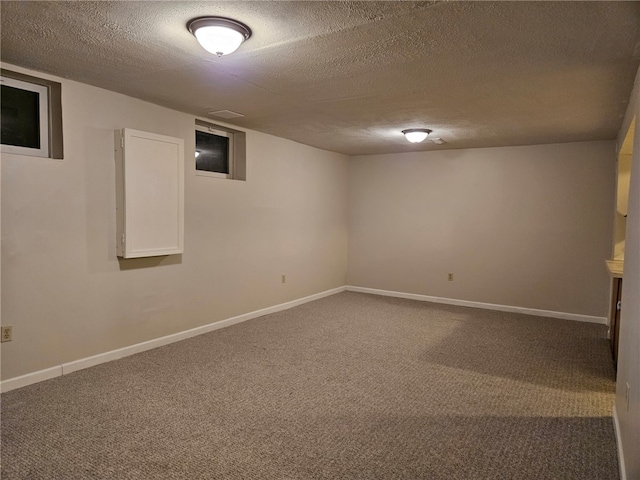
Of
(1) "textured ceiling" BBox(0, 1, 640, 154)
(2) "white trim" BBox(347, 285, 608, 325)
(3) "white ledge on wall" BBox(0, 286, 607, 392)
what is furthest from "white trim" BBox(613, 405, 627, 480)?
A: (3) "white ledge on wall" BBox(0, 286, 607, 392)

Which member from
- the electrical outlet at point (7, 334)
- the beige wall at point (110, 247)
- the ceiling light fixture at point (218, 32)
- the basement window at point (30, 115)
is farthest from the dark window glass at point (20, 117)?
the ceiling light fixture at point (218, 32)

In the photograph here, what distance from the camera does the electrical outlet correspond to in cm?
297

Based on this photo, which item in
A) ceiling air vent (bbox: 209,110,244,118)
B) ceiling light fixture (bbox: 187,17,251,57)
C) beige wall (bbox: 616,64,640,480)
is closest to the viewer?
beige wall (bbox: 616,64,640,480)

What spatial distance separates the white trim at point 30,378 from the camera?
2988mm

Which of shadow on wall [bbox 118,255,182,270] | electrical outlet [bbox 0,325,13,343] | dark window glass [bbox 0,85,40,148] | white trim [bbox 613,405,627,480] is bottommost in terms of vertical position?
white trim [bbox 613,405,627,480]

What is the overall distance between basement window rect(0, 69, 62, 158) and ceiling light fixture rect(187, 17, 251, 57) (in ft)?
5.44

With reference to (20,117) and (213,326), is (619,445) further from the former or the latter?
(20,117)

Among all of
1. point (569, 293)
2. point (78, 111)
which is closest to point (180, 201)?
point (78, 111)

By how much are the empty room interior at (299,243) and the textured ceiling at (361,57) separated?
0.07ft

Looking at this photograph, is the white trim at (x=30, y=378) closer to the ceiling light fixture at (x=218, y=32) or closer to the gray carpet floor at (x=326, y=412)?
the gray carpet floor at (x=326, y=412)

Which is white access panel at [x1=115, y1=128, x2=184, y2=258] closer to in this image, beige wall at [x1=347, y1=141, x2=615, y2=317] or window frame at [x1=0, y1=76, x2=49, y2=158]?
window frame at [x1=0, y1=76, x2=49, y2=158]

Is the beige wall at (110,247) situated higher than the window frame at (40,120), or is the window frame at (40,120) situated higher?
the window frame at (40,120)

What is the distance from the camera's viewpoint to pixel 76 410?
8.95ft

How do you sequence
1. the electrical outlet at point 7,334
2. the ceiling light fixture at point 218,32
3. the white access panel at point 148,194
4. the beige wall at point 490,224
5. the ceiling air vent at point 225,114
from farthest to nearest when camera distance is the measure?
the beige wall at point 490,224, the ceiling air vent at point 225,114, the white access panel at point 148,194, the electrical outlet at point 7,334, the ceiling light fixture at point 218,32
